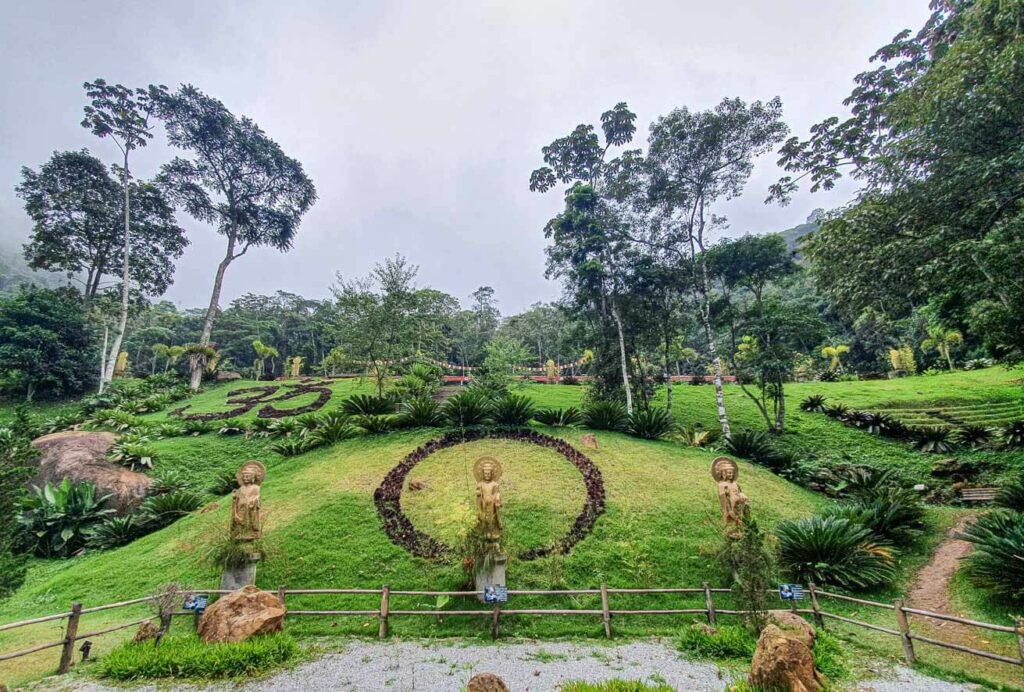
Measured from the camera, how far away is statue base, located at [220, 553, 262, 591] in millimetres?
6676

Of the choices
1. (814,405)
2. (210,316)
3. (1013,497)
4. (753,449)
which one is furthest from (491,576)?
(210,316)

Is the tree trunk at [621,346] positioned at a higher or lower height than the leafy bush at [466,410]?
higher

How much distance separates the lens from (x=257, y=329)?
4528 centimetres

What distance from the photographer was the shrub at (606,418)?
41.7ft

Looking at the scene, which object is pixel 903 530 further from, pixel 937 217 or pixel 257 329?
pixel 257 329

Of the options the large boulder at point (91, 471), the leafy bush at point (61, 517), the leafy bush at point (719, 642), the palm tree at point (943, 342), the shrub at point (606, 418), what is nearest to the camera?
the leafy bush at point (719, 642)

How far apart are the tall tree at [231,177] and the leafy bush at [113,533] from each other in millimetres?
16968

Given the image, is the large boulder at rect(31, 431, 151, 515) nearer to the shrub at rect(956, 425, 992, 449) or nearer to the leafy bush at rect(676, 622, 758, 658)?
the leafy bush at rect(676, 622, 758, 658)

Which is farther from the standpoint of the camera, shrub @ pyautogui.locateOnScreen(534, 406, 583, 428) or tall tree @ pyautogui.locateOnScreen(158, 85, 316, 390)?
tall tree @ pyautogui.locateOnScreen(158, 85, 316, 390)

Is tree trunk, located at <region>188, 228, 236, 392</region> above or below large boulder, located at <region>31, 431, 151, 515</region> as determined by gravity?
above

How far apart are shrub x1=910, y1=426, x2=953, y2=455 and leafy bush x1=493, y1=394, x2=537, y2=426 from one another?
524 inches

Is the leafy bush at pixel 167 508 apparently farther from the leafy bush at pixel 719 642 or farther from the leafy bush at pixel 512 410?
the leafy bush at pixel 719 642

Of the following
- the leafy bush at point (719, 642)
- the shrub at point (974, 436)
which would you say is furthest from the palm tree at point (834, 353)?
the leafy bush at point (719, 642)

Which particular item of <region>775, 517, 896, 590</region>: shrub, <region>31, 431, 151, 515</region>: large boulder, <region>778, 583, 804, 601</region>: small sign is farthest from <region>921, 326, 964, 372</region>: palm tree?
<region>31, 431, 151, 515</region>: large boulder
